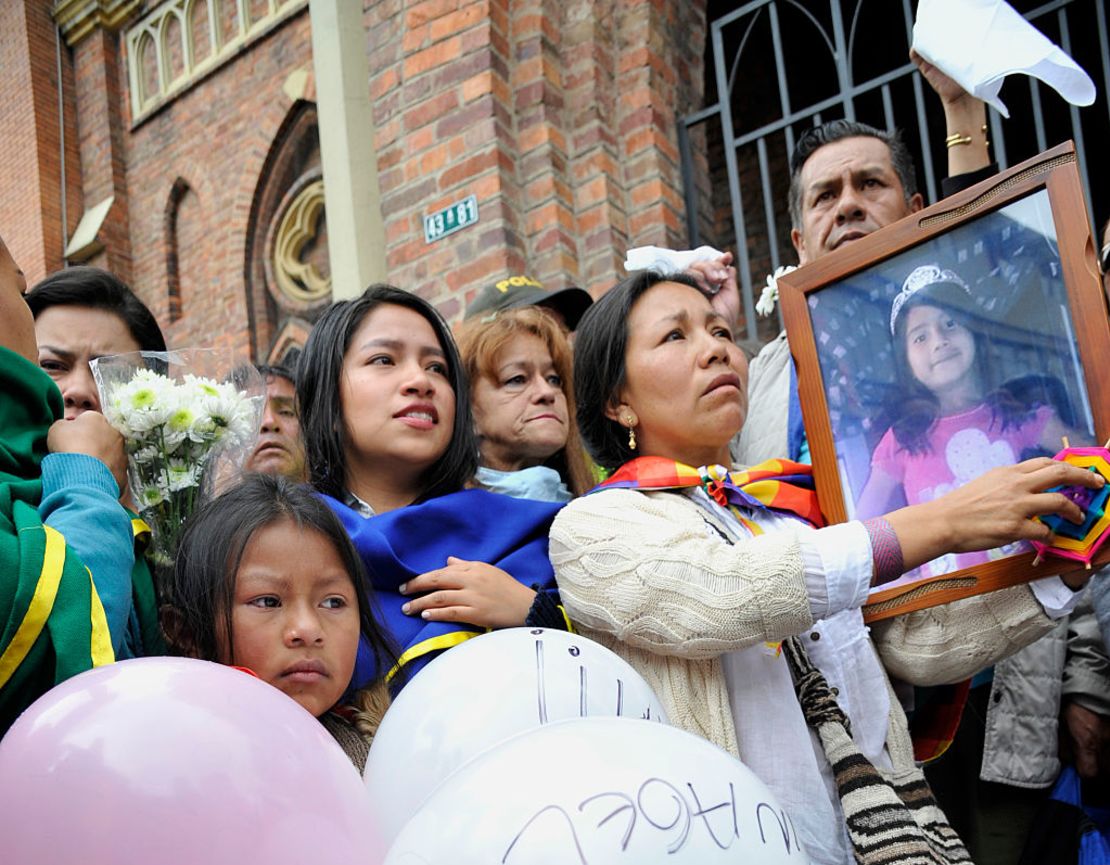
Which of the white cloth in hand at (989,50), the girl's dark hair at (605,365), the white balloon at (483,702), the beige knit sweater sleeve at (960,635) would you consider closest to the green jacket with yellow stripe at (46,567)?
the white balloon at (483,702)

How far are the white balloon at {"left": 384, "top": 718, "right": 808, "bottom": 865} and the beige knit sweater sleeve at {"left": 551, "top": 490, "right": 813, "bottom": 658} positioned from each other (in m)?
0.68

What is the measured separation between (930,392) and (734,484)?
1.34 ft

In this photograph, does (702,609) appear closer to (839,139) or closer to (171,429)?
(171,429)

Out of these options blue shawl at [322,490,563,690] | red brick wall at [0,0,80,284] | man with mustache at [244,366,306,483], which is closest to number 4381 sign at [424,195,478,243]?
man with mustache at [244,366,306,483]

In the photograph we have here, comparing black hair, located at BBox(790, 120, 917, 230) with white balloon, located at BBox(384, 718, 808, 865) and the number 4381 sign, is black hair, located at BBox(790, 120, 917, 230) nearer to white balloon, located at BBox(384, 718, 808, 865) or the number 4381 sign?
the number 4381 sign

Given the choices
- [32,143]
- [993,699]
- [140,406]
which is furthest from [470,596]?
[32,143]

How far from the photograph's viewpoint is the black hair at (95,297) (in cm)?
266

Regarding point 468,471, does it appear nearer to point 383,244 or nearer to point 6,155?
point 383,244

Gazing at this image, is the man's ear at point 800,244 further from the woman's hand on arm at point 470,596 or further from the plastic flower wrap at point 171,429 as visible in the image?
the plastic flower wrap at point 171,429

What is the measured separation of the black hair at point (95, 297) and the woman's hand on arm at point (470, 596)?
3.24 ft

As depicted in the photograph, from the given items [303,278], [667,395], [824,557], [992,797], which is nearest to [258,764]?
[824,557]

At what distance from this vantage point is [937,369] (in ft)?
7.16

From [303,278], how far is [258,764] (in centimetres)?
706

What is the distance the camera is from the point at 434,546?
2383 mm
